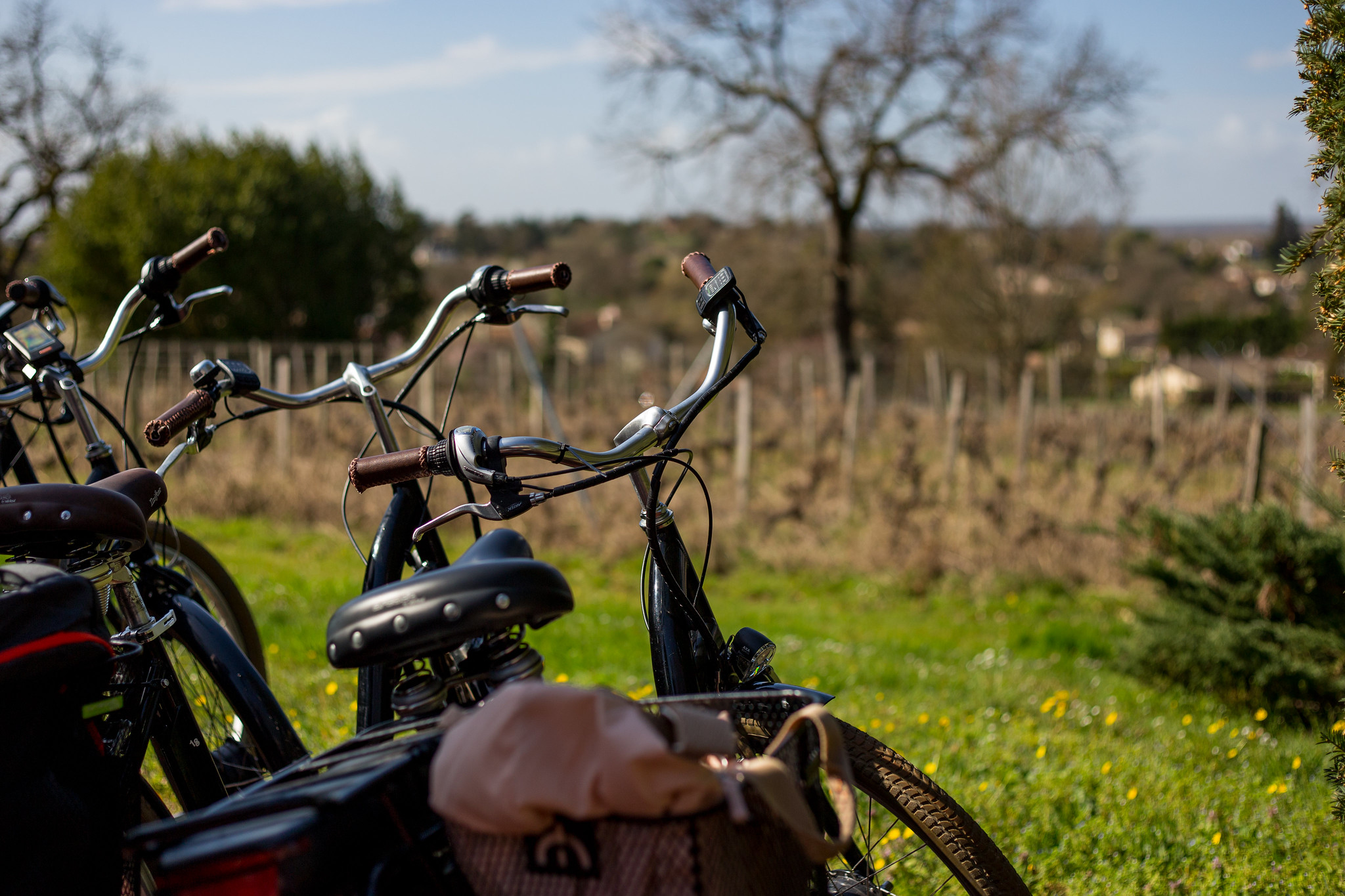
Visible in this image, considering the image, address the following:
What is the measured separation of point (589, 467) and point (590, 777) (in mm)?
681

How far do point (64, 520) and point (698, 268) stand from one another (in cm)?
124

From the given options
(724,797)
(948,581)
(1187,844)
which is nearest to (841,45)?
(948,581)

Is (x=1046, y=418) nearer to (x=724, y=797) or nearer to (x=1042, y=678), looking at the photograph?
(x=1042, y=678)

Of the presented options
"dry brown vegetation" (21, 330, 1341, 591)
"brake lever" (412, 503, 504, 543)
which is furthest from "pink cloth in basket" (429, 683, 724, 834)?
"dry brown vegetation" (21, 330, 1341, 591)

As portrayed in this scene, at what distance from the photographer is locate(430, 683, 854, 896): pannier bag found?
1.19 m

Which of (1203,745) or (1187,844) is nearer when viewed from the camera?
(1187,844)

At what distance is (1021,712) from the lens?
475 cm

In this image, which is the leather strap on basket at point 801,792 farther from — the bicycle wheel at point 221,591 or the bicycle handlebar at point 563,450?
the bicycle wheel at point 221,591

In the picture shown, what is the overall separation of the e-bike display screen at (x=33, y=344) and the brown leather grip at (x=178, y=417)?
2.24 feet

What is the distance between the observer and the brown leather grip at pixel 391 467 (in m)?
1.79

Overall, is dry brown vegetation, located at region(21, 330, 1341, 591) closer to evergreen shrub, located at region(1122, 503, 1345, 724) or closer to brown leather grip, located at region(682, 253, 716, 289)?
evergreen shrub, located at region(1122, 503, 1345, 724)

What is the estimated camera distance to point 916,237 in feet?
86.8

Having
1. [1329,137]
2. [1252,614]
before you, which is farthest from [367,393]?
[1252,614]

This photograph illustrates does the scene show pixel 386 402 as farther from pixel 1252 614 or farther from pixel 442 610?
pixel 1252 614
